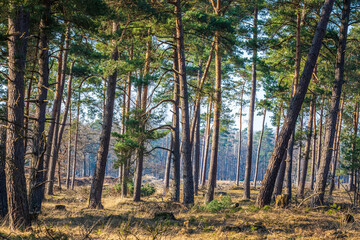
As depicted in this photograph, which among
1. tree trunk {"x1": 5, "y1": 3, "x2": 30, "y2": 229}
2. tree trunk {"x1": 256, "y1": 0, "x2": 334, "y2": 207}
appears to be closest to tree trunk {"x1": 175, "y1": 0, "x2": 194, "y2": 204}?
tree trunk {"x1": 256, "y1": 0, "x2": 334, "y2": 207}

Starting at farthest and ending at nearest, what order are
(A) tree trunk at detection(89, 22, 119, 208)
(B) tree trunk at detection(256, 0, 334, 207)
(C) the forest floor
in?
(A) tree trunk at detection(89, 22, 119, 208) < (B) tree trunk at detection(256, 0, 334, 207) < (C) the forest floor

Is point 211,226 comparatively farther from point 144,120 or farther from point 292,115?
point 144,120

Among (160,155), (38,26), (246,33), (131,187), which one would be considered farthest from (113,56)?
→ (160,155)

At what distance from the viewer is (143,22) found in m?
12.6

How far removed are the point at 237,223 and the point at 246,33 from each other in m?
10.2

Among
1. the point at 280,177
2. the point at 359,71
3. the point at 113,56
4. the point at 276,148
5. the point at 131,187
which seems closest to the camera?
the point at 276,148

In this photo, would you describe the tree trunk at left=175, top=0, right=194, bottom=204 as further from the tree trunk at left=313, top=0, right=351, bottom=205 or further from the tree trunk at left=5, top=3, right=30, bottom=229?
the tree trunk at left=5, top=3, right=30, bottom=229

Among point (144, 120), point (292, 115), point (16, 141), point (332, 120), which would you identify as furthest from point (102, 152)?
point (332, 120)

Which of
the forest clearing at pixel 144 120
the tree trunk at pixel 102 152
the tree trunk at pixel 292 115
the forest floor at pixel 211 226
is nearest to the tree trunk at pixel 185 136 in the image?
the forest clearing at pixel 144 120

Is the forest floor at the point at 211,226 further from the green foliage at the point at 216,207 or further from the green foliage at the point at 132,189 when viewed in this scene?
the green foliage at the point at 132,189

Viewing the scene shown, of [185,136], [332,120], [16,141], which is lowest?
[16,141]

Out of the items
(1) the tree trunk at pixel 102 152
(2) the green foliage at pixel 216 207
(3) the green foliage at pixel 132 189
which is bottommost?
(3) the green foliage at pixel 132 189

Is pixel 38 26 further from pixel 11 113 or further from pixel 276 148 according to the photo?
pixel 276 148

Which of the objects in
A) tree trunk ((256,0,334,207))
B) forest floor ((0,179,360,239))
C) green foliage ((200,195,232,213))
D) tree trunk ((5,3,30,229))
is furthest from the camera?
green foliage ((200,195,232,213))
